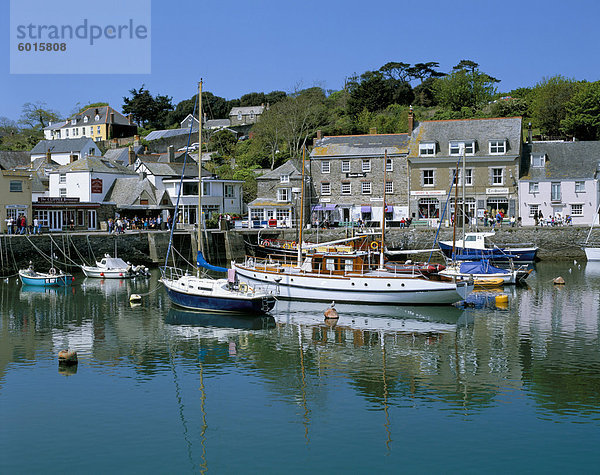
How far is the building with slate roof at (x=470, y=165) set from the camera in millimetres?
64562

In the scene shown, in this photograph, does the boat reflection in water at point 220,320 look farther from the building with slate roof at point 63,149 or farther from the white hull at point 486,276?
the building with slate roof at point 63,149

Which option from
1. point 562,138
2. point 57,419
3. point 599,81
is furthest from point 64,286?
point 599,81

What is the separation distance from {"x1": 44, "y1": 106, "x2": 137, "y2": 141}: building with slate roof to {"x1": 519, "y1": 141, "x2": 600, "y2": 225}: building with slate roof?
78295 millimetres

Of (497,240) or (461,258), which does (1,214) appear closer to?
(461,258)

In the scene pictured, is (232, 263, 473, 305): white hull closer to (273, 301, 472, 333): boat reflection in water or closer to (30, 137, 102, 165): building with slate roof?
(273, 301, 472, 333): boat reflection in water

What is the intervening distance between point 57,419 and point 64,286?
26.2 m

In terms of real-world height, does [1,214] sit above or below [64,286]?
above

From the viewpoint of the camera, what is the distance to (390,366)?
23656mm

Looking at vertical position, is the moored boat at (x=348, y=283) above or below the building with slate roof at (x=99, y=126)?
below

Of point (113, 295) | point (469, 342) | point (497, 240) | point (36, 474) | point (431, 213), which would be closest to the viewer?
point (36, 474)

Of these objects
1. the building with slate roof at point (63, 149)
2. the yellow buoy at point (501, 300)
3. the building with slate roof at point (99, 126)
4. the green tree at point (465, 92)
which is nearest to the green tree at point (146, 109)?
the building with slate roof at point (99, 126)

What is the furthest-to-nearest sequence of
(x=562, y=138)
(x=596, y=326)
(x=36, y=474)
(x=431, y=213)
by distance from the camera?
1. (x=562, y=138)
2. (x=431, y=213)
3. (x=596, y=326)
4. (x=36, y=474)

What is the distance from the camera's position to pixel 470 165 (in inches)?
2584

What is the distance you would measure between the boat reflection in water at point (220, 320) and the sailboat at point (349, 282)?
14.3 feet
